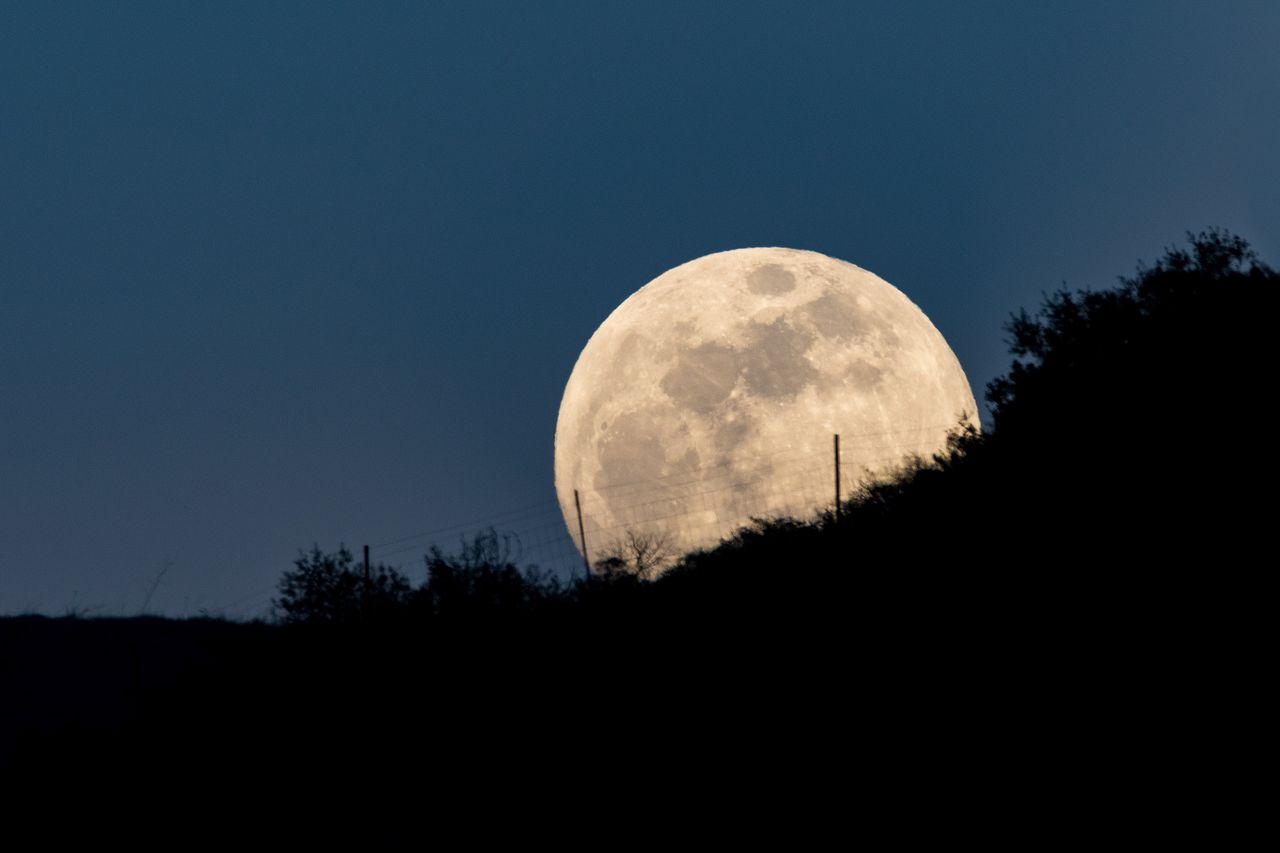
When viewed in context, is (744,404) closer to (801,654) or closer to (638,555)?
(638,555)

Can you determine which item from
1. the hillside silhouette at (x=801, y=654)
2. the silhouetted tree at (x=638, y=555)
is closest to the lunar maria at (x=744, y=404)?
the silhouetted tree at (x=638, y=555)

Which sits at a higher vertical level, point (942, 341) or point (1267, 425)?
point (942, 341)

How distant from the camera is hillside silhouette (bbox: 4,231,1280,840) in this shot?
8.81 meters

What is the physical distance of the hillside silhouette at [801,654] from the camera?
28.9ft

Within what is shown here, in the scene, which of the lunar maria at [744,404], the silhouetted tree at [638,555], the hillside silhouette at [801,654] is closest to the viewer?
the hillside silhouette at [801,654]

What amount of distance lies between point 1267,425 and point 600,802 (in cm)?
1117

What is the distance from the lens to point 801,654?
10984mm

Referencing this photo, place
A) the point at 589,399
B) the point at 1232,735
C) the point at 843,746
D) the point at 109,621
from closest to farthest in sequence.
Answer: the point at 1232,735 < the point at 843,746 < the point at 109,621 < the point at 589,399

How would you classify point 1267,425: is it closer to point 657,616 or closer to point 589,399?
point 657,616

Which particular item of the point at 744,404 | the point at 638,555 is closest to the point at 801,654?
the point at 638,555

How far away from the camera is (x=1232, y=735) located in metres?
7.82

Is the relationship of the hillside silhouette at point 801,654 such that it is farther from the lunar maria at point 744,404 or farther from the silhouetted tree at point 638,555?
the lunar maria at point 744,404

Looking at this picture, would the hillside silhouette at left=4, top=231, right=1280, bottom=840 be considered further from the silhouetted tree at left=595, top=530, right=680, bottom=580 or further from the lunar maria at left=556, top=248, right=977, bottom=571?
the lunar maria at left=556, top=248, right=977, bottom=571

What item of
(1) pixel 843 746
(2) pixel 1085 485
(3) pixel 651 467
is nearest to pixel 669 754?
(1) pixel 843 746
